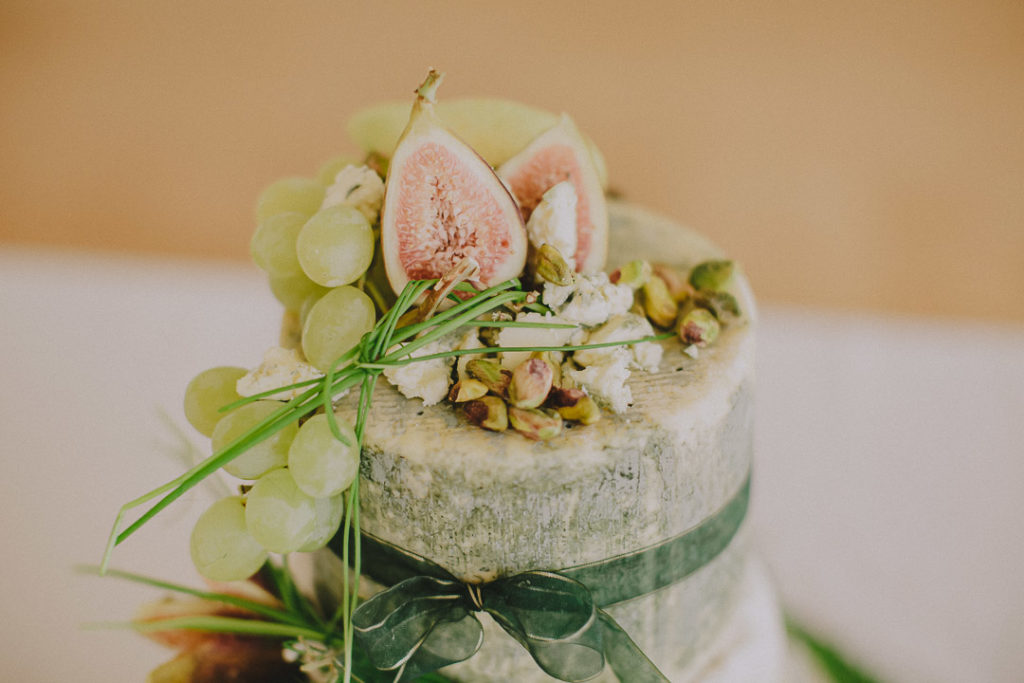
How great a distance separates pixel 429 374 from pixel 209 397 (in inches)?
8.7

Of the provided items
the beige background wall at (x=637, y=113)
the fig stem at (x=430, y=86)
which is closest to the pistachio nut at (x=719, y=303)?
the fig stem at (x=430, y=86)

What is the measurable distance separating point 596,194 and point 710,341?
0.20 meters

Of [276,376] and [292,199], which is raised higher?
[292,199]

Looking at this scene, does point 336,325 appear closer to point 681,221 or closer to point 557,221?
point 557,221

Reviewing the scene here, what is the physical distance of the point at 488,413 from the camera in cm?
61

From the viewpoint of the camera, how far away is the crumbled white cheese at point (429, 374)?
64 centimetres

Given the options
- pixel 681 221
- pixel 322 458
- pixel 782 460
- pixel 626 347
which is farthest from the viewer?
pixel 681 221

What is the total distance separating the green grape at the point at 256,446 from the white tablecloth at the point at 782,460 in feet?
1.16

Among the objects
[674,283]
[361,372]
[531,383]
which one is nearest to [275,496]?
[361,372]

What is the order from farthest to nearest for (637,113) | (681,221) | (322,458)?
1. (637,113)
2. (681,221)
3. (322,458)

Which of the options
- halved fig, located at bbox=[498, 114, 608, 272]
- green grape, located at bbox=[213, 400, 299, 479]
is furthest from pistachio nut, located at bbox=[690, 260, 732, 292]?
green grape, located at bbox=[213, 400, 299, 479]

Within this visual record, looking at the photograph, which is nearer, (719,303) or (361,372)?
(361,372)

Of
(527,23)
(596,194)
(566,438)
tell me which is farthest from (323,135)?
(566,438)

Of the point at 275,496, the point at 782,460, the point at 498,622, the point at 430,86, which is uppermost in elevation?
the point at 430,86
